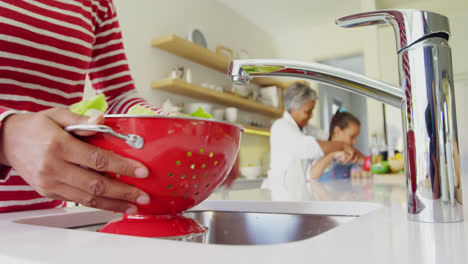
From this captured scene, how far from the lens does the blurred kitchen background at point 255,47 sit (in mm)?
2605

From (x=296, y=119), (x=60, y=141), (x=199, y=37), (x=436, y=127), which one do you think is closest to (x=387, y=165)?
(x=296, y=119)

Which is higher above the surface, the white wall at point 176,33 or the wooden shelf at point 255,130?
the white wall at point 176,33

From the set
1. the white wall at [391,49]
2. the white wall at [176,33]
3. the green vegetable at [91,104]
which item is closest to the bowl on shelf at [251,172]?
the white wall at [176,33]

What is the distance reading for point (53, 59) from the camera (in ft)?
2.27

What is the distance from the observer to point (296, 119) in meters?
2.69

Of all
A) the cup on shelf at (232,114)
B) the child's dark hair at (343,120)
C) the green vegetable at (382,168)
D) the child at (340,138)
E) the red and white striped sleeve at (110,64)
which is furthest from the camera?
the cup on shelf at (232,114)

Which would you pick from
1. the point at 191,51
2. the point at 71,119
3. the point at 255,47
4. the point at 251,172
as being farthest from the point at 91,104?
the point at 255,47

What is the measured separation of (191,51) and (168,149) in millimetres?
2528

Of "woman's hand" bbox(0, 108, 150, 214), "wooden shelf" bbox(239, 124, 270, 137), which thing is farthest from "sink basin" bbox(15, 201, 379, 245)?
"wooden shelf" bbox(239, 124, 270, 137)

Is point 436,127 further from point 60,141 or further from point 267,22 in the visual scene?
point 267,22

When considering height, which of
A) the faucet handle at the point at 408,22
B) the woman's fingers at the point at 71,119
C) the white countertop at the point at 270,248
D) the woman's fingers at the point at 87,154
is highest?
the faucet handle at the point at 408,22

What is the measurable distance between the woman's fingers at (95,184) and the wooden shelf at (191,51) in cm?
227

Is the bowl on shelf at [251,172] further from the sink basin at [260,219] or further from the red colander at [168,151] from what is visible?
the red colander at [168,151]

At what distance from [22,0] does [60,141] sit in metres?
0.43
